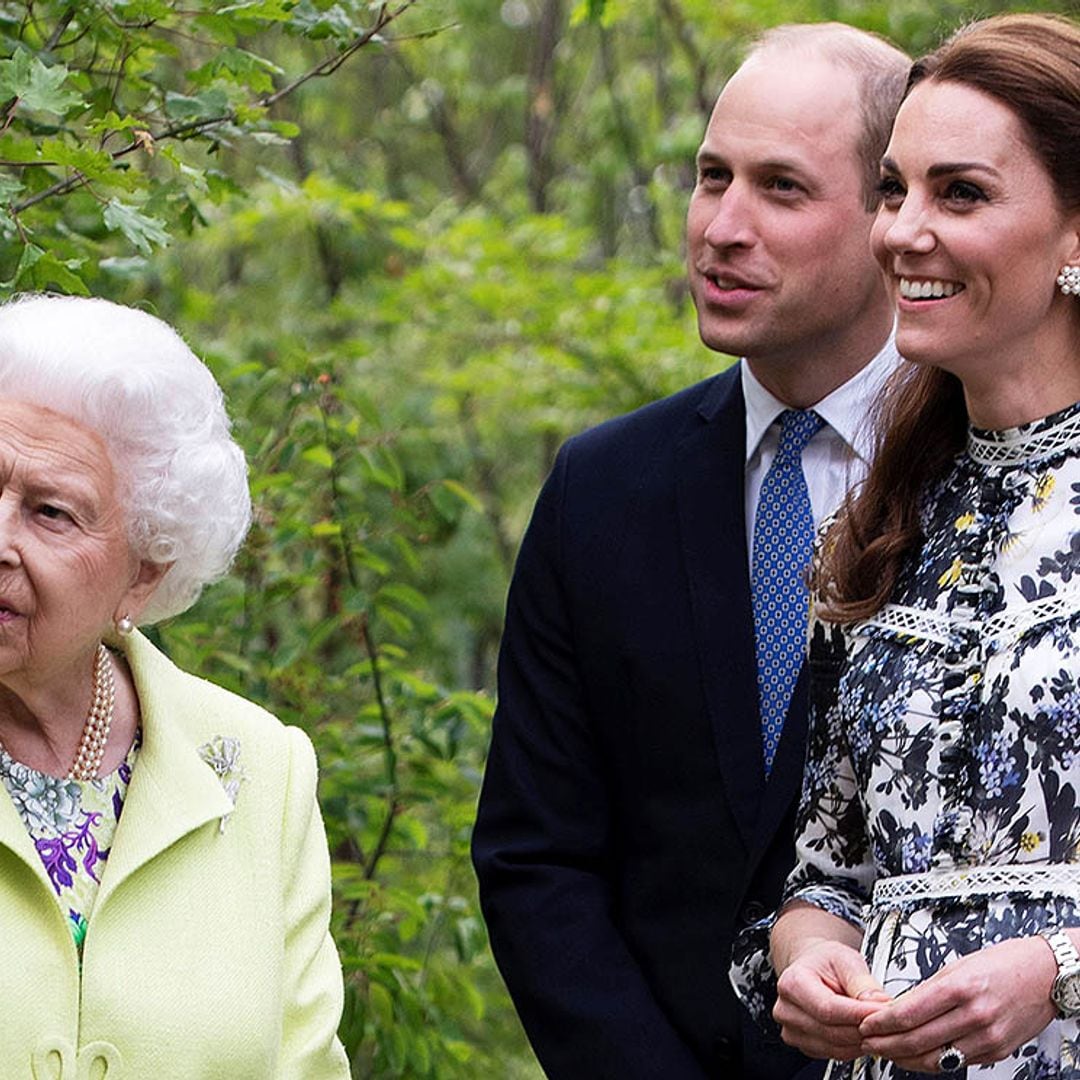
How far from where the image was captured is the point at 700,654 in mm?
3168

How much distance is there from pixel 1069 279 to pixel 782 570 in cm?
83

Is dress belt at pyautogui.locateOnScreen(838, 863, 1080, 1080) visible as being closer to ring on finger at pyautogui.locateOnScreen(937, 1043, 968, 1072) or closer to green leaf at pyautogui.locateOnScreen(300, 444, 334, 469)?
ring on finger at pyautogui.locateOnScreen(937, 1043, 968, 1072)

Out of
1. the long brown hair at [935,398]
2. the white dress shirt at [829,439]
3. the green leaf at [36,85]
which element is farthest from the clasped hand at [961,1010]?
the green leaf at [36,85]

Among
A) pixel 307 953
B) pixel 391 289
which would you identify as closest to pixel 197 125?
pixel 307 953

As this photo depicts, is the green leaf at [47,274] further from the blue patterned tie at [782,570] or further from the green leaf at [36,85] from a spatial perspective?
the blue patterned tie at [782,570]

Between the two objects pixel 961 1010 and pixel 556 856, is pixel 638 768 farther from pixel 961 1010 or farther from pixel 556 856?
pixel 961 1010

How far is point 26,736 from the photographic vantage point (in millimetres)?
2639

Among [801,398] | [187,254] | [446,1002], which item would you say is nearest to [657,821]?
[801,398]

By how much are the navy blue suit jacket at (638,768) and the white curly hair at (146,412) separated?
0.71 m

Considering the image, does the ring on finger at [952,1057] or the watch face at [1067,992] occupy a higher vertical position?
the watch face at [1067,992]

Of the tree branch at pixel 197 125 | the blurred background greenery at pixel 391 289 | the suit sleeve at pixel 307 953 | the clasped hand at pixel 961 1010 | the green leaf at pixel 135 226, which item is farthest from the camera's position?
the blurred background greenery at pixel 391 289

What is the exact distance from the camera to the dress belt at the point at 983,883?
93.2 inches

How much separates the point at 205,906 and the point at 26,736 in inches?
12.5

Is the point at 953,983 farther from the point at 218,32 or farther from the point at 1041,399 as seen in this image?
the point at 218,32
